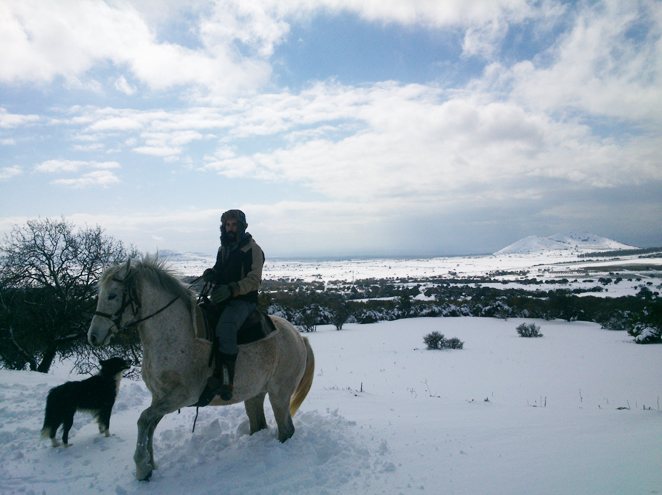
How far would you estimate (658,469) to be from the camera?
12.7 feet

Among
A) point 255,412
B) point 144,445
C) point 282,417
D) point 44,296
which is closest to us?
point 144,445

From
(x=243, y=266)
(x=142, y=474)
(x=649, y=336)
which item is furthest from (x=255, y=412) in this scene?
(x=649, y=336)

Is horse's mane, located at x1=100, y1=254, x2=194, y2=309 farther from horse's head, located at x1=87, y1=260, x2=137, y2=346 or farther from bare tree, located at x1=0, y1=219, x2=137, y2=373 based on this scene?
bare tree, located at x1=0, y1=219, x2=137, y2=373

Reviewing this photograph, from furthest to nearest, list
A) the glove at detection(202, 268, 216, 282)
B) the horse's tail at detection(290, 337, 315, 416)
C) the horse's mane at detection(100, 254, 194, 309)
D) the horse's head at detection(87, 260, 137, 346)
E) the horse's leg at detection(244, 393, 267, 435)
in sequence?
the horse's tail at detection(290, 337, 315, 416)
the horse's leg at detection(244, 393, 267, 435)
the glove at detection(202, 268, 216, 282)
the horse's mane at detection(100, 254, 194, 309)
the horse's head at detection(87, 260, 137, 346)

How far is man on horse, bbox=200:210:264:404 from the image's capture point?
4.30 meters

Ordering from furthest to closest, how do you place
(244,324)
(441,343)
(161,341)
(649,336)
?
(441,343)
(649,336)
(244,324)
(161,341)

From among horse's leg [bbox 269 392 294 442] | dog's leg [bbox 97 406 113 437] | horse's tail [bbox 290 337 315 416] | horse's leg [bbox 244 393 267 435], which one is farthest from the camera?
horse's tail [bbox 290 337 315 416]

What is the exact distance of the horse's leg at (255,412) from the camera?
5.31 meters

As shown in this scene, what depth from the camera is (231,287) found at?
4.41 metres

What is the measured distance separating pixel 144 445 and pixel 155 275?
1744 mm

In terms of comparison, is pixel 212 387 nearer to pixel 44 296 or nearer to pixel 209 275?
pixel 209 275

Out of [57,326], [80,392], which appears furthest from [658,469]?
[57,326]

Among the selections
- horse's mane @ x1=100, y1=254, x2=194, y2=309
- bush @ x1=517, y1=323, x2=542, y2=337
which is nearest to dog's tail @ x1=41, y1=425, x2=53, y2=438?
horse's mane @ x1=100, y1=254, x2=194, y2=309

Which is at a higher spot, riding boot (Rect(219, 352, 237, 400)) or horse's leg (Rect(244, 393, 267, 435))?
riding boot (Rect(219, 352, 237, 400))
